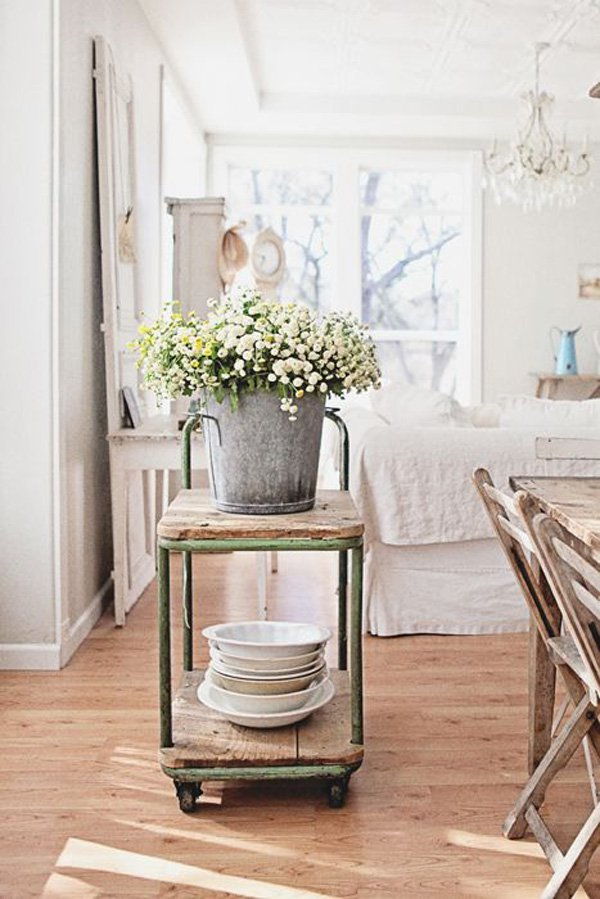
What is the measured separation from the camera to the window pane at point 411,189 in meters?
8.28

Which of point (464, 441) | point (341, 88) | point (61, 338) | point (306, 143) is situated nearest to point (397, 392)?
point (464, 441)

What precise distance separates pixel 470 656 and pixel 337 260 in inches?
197

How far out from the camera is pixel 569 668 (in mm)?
2051

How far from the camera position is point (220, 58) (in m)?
5.83

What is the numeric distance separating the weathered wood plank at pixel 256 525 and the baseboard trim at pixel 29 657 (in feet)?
4.18

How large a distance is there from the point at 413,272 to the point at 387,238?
34 cm

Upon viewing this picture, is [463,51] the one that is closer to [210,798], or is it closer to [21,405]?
[21,405]

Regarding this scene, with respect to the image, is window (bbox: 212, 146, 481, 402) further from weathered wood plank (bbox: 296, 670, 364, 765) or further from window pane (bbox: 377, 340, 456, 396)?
weathered wood plank (bbox: 296, 670, 364, 765)

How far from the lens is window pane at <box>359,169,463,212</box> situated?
8.28 m

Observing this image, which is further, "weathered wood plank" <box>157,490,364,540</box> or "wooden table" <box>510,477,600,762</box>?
"weathered wood plank" <box>157,490,364,540</box>

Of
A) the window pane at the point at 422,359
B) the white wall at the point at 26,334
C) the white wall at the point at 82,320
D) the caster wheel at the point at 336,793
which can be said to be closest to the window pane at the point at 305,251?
the window pane at the point at 422,359

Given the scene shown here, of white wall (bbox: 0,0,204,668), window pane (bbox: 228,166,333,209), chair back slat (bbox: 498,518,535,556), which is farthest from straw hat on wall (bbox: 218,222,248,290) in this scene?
chair back slat (bbox: 498,518,535,556)

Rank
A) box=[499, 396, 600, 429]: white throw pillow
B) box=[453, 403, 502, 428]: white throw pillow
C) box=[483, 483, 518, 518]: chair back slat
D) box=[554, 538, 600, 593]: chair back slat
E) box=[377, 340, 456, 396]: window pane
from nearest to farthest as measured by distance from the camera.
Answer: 1. box=[554, 538, 600, 593]: chair back slat
2. box=[483, 483, 518, 518]: chair back slat
3. box=[499, 396, 600, 429]: white throw pillow
4. box=[453, 403, 502, 428]: white throw pillow
5. box=[377, 340, 456, 396]: window pane

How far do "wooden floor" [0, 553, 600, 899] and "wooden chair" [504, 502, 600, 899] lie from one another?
0.09 meters
